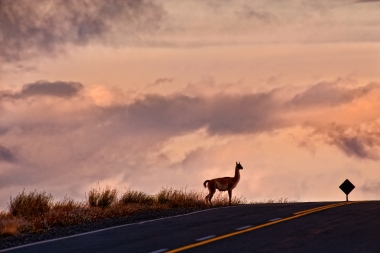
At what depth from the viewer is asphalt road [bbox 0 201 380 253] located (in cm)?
1427

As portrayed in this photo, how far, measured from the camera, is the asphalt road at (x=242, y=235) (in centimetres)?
1427

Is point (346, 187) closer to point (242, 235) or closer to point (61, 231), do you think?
point (61, 231)

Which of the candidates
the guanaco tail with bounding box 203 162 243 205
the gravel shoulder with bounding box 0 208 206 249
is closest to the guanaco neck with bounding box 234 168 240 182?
the guanaco tail with bounding box 203 162 243 205

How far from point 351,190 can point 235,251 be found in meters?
26.1

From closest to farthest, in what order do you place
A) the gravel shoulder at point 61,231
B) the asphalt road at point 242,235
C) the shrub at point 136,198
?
the asphalt road at point 242,235, the gravel shoulder at point 61,231, the shrub at point 136,198

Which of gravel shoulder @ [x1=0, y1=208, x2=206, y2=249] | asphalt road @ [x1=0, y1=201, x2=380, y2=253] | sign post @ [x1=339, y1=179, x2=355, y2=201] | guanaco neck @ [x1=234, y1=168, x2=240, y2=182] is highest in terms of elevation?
guanaco neck @ [x1=234, y1=168, x2=240, y2=182]

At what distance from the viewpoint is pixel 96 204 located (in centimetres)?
2877

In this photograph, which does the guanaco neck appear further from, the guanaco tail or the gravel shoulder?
the gravel shoulder

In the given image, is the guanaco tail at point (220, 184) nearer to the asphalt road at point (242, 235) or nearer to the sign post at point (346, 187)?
the sign post at point (346, 187)

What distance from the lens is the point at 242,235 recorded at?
53.5 ft

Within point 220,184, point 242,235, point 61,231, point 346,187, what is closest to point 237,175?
point 220,184

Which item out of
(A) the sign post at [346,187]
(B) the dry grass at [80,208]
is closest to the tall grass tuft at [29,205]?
(B) the dry grass at [80,208]

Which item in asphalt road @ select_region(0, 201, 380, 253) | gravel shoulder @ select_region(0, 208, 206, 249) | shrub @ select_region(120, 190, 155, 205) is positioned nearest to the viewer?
asphalt road @ select_region(0, 201, 380, 253)

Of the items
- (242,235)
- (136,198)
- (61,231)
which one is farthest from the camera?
(136,198)
